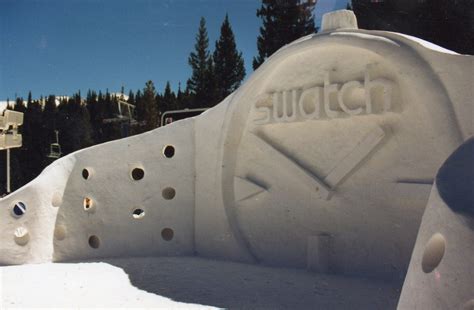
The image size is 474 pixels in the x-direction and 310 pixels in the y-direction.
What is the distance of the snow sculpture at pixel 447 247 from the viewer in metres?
2.41

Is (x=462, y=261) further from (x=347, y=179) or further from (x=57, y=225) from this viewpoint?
(x=57, y=225)

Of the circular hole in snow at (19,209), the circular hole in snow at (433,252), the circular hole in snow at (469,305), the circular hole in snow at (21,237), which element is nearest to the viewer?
the circular hole in snow at (469,305)

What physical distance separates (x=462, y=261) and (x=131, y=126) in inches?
1104

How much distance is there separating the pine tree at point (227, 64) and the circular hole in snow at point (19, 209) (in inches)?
616

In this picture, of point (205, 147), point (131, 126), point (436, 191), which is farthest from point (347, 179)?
point (131, 126)

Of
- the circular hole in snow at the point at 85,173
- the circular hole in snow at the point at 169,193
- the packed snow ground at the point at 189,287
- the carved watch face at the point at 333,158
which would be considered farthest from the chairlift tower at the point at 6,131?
the carved watch face at the point at 333,158

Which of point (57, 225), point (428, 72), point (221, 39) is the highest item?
point (221, 39)

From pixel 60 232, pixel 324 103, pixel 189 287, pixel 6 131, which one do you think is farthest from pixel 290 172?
pixel 6 131

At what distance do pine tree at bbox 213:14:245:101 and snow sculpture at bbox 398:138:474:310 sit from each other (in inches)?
800

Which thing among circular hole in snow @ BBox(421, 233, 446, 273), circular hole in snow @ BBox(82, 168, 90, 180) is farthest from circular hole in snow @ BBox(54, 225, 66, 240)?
circular hole in snow @ BBox(421, 233, 446, 273)

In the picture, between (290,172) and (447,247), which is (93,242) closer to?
(290,172)

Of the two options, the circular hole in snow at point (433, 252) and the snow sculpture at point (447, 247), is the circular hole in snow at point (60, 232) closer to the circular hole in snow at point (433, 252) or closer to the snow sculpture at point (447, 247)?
the snow sculpture at point (447, 247)

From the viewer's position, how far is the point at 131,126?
29203 mm

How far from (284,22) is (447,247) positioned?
1681cm
